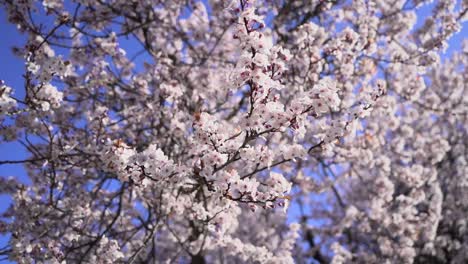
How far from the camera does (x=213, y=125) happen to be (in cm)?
344

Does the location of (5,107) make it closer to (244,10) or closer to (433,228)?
(244,10)

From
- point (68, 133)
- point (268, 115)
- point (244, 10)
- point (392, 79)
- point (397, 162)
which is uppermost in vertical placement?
point (397, 162)

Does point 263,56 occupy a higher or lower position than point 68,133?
lower

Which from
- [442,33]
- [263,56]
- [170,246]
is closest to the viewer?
[263,56]

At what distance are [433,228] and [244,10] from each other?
1086cm

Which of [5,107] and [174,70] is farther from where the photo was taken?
[174,70]

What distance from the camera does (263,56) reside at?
3.14m

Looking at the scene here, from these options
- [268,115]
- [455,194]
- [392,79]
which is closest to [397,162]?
[455,194]

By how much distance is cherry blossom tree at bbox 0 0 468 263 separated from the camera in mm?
3520

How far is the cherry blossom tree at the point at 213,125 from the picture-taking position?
3.52m

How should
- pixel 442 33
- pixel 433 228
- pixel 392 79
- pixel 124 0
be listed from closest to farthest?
pixel 124 0 < pixel 442 33 < pixel 392 79 < pixel 433 228

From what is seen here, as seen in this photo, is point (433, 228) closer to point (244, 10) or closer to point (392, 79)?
point (392, 79)

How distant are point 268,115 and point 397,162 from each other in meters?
13.4

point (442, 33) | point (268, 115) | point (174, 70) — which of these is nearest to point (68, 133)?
point (174, 70)
